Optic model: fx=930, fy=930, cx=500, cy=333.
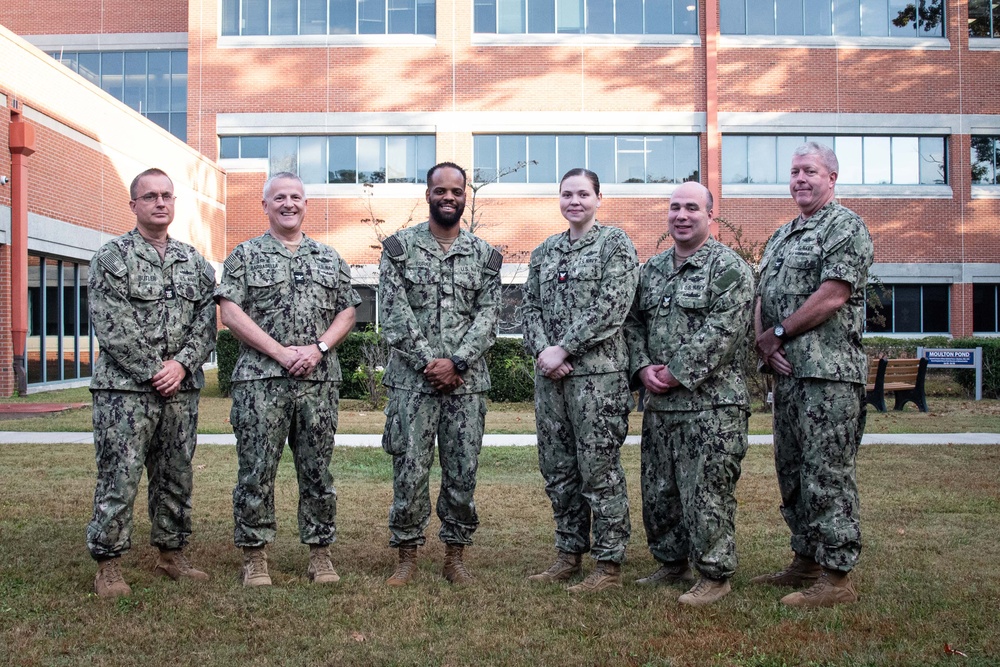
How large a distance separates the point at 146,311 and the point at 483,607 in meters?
2.44

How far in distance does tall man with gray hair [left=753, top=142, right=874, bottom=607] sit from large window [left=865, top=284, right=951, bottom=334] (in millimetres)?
22263

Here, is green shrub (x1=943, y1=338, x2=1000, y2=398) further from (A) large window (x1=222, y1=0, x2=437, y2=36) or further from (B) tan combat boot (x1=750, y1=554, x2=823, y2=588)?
(A) large window (x1=222, y1=0, x2=437, y2=36)

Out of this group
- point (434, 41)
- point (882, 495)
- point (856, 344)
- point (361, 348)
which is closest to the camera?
point (856, 344)

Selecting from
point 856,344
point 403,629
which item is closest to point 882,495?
point 856,344

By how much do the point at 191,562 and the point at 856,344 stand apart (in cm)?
405

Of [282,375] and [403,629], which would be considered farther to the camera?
[282,375]

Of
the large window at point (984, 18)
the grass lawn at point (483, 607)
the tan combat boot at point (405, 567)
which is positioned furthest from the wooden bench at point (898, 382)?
the large window at point (984, 18)

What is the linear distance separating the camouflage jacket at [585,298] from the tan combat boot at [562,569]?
1097 millimetres

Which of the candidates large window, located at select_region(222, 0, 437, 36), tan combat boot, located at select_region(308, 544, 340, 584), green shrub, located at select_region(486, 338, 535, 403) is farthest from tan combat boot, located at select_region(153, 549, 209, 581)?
large window, located at select_region(222, 0, 437, 36)

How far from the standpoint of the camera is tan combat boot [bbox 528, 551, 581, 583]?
5270 mm

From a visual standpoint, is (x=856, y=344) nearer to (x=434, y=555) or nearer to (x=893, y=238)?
(x=434, y=555)

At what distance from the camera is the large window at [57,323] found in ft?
58.6

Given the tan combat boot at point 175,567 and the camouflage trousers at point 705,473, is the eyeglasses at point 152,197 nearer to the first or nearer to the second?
the tan combat boot at point 175,567

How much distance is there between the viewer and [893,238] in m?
25.6
